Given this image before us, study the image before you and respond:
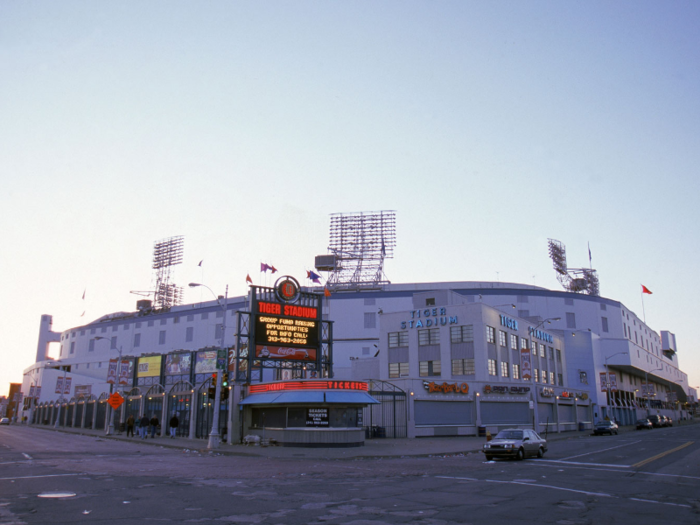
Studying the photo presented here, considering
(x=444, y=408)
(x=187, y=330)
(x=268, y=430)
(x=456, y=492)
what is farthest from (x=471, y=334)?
(x=187, y=330)

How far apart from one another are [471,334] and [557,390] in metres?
17.6

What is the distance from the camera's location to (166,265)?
454ft

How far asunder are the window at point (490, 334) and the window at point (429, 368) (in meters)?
5.91

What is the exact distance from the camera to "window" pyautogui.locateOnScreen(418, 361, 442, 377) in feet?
200

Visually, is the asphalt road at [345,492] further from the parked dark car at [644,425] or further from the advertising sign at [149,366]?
the parked dark car at [644,425]

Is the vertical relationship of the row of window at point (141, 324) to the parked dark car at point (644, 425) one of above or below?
above

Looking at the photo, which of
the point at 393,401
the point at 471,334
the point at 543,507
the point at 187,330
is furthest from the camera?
the point at 187,330

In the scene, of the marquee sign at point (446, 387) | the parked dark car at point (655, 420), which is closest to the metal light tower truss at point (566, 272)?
the parked dark car at point (655, 420)

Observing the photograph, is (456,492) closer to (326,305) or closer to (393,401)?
(393,401)

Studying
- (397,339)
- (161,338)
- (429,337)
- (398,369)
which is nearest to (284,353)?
(429,337)

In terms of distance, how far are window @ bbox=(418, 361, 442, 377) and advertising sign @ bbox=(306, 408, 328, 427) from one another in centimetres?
2749

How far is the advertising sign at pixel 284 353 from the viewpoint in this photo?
42.0 metres

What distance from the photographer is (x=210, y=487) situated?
642 inches

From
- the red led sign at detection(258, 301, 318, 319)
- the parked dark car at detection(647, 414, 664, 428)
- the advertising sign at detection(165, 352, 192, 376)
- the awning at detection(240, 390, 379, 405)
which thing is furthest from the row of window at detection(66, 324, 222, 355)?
the parked dark car at detection(647, 414, 664, 428)
